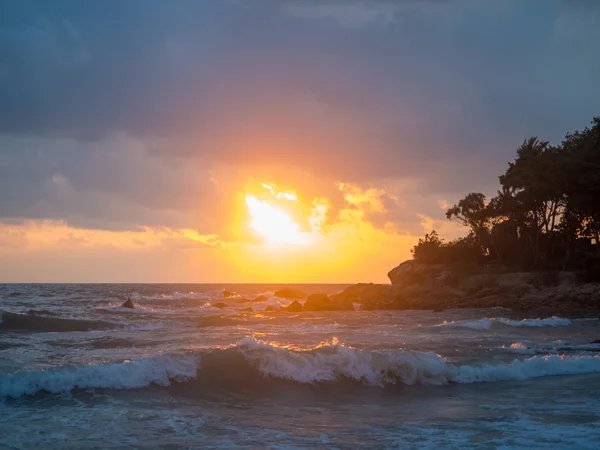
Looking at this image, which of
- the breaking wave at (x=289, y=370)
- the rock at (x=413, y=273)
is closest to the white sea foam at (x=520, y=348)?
the breaking wave at (x=289, y=370)

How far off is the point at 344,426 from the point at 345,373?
5126 mm

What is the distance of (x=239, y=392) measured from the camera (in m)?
15.4

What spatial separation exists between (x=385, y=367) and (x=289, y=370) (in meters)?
2.91

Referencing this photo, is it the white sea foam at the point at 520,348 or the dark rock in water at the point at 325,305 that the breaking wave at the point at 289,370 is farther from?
the dark rock in water at the point at 325,305

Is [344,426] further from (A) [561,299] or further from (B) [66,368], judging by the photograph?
(A) [561,299]

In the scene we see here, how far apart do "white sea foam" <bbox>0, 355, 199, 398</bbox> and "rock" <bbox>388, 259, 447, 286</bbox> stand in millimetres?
47278

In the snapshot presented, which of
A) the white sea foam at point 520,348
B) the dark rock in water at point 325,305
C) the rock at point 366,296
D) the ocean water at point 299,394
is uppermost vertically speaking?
the rock at point 366,296

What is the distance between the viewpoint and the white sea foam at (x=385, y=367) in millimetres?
16619

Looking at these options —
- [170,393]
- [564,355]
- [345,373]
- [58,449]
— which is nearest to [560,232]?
[564,355]

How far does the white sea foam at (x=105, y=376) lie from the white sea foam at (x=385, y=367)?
2.27 m

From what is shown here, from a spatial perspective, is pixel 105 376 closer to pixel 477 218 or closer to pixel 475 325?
pixel 475 325

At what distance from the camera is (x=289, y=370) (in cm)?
1664

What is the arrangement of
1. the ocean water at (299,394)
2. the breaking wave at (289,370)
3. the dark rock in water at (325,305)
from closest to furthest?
the ocean water at (299,394) < the breaking wave at (289,370) < the dark rock in water at (325,305)

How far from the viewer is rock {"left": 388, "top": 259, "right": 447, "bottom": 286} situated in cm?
6103
